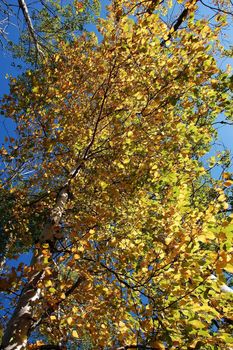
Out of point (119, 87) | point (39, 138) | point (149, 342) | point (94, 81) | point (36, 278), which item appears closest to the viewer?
point (149, 342)

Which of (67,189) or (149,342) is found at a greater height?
(67,189)

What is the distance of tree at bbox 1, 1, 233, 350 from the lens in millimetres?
3154

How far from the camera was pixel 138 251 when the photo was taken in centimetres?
445

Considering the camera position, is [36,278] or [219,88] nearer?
[36,278]

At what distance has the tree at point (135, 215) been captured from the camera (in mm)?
3154

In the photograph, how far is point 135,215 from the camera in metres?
5.82

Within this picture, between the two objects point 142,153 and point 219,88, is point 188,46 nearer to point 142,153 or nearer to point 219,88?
point 219,88

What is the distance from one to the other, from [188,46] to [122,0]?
148 centimetres

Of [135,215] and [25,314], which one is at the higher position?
[135,215]

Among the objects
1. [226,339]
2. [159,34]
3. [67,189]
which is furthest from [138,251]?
[159,34]

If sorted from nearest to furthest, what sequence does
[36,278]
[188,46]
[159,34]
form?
[36,278], [188,46], [159,34]

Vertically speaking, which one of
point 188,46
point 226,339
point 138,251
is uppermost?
point 188,46

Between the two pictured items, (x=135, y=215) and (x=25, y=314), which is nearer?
(x=25, y=314)

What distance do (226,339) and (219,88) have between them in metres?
3.63
